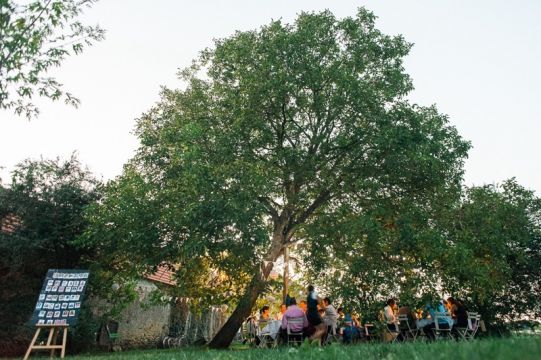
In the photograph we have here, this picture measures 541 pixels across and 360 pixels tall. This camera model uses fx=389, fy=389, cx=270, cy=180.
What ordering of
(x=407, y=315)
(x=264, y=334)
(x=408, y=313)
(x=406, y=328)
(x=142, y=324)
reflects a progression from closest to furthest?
1. (x=406, y=328)
2. (x=407, y=315)
3. (x=408, y=313)
4. (x=264, y=334)
5. (x=142, y=324)

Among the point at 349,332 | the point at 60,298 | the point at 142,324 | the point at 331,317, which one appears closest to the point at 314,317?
the point at 331,317

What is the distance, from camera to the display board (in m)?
11.1

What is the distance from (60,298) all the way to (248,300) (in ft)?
21.3

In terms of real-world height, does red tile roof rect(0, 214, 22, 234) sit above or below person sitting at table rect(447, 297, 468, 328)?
above

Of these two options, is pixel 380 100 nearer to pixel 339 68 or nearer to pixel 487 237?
pixel 339 68

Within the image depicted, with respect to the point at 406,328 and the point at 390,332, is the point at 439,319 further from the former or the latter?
the point at 390,332

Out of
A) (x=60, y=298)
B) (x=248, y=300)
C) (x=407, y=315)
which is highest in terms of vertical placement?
(x=248, y=300)

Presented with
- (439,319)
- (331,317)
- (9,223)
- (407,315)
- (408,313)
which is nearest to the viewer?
(439,319)

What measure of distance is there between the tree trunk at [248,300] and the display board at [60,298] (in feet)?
18.3

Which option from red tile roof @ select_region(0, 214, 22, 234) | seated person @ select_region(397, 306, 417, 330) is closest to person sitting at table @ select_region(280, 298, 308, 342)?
seated person @ select_region(397, 306, 417, 330)

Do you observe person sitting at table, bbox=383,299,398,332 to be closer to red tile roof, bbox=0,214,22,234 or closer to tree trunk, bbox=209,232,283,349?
tree trunk, bbox=209,232,283,349

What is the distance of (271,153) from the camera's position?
14.8 metres

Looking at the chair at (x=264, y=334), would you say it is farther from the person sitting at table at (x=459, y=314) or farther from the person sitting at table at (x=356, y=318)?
the person sitting at table at (x=459, y=314)

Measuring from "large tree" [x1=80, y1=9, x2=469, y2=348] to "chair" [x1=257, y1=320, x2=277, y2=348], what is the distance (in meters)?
0.85
